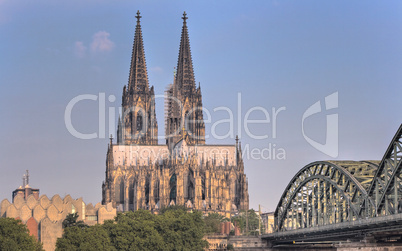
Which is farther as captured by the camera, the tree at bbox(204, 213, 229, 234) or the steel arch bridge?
the tree at bbox(204, 213, 229, 234)

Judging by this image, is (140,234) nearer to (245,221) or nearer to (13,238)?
(13,238)

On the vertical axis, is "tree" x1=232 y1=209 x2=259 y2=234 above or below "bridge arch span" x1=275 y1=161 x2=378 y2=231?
above

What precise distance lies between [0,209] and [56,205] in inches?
300

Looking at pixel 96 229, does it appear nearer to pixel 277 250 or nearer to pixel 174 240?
pixel 174 240

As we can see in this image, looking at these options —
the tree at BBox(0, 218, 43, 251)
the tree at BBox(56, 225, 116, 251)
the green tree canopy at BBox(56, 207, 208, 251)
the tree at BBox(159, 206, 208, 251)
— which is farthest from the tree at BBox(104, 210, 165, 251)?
the tree at BBox(0, 218, 43, 251)

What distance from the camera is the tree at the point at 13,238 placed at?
91625 mm

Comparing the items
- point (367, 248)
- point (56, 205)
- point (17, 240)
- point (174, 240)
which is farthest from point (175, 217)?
point (367, 248)

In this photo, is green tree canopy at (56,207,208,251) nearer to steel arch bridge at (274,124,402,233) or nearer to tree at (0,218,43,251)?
tree at (0,218,43,251)

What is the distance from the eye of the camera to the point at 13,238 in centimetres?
9331

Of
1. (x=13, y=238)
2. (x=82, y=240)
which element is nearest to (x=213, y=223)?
(x=82, y=240)

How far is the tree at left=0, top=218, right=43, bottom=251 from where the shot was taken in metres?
91.6

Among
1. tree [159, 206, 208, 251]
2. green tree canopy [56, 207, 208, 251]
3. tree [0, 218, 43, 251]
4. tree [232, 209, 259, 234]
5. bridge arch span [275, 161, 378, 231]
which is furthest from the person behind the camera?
tree [232, 209, 259, 234]

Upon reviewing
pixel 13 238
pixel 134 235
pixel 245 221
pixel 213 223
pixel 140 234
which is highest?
pixel 245 221

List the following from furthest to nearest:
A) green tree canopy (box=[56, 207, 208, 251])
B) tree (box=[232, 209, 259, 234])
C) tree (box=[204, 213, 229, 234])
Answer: tree (box=[232, 209, 259, 234]), tree (box=[204, 213, 229, 234]), green tree canopy (box=[56, 207, 208, 251])
